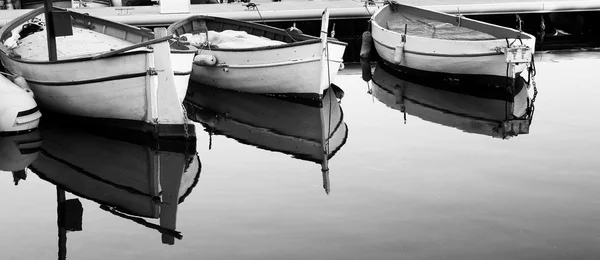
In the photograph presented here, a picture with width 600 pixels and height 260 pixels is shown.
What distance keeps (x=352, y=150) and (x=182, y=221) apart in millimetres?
4164

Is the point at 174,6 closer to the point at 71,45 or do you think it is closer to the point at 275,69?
the point at 71,45

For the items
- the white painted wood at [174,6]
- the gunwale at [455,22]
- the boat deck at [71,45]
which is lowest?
the white painted wood at [174,6]

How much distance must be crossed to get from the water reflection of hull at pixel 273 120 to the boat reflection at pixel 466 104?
1408 mm

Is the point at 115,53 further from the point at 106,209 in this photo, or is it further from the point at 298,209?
the point at 298,209

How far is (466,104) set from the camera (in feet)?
57.9

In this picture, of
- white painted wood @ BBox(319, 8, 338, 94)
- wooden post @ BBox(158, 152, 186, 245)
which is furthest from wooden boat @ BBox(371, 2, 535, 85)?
wooden post @ BBox(158, 152, 186, 245)

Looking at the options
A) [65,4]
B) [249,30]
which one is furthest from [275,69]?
[65,4]

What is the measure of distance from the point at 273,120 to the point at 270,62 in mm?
1312

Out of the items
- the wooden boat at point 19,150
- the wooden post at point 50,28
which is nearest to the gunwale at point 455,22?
the wooden post at point 50,28

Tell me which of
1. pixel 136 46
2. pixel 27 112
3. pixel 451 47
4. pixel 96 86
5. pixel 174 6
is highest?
pixel 136 46

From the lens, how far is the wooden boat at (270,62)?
16.8m

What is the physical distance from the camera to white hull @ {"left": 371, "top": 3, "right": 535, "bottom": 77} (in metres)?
18.3

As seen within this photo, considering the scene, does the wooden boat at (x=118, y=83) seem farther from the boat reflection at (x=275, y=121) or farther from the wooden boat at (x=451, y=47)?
the wooden boat at (x=451, y=47)

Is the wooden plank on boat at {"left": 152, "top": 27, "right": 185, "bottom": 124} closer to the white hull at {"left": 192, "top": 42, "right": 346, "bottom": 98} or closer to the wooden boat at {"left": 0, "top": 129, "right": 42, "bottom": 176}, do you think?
the wooden boat at {"left": 0, "top": 129, "right": 42, "bottom": 176}
